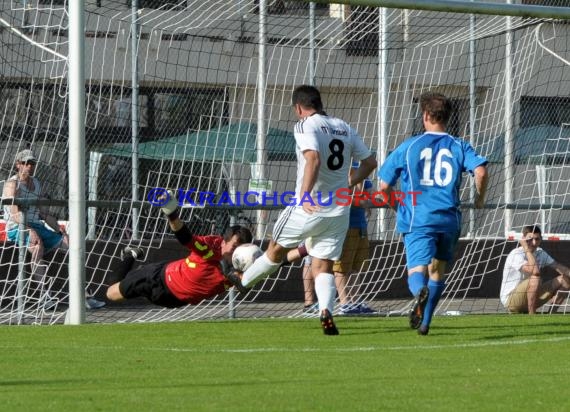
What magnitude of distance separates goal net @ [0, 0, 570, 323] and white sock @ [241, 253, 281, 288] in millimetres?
1978

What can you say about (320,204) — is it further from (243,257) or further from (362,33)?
(362,33)

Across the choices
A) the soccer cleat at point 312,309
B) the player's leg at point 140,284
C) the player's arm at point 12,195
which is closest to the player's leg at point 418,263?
the player's leg at point 140,284

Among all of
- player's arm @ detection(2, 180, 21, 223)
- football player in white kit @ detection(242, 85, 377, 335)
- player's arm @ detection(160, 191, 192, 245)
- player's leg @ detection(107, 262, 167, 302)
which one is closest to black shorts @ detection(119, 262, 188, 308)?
player's leg @ detection(107, 262, 167, 302)

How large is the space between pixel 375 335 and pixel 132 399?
15.5 feet

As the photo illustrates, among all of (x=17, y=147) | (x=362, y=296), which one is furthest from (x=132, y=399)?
(x=362, y=296)

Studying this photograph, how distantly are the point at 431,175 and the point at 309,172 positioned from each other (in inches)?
42.2

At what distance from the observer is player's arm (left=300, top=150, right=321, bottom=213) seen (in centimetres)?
1116

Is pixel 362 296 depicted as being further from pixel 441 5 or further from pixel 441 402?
pixel 441 402

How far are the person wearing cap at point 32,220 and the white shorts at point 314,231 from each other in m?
3.66

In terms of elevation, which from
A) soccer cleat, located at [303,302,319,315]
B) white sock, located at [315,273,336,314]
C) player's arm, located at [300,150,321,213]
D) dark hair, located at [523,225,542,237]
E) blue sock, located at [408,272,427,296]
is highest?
player's arm, located at [300,150,321,213]

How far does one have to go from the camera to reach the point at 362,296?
16.5 metres

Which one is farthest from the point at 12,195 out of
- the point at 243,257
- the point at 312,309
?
the point at 312,309

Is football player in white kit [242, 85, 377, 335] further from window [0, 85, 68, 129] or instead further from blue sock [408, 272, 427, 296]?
window [0, 85, 68, 129]

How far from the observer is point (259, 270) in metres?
11.9
